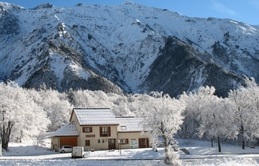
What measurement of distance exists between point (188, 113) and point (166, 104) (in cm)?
5563

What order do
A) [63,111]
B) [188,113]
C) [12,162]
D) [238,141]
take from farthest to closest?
[63,111], [188,113], [238,141], [12,162]

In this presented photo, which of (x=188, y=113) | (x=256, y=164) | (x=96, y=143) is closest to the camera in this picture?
(x=256, y=164)

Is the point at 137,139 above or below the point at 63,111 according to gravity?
below

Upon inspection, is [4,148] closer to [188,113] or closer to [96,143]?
[96,143]

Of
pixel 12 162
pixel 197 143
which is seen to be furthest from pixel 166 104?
pixel 197 143

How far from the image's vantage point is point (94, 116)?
89688 mm

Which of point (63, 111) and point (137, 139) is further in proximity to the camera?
point (63, 111)

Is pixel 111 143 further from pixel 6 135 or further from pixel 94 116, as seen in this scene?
pixel 6 135

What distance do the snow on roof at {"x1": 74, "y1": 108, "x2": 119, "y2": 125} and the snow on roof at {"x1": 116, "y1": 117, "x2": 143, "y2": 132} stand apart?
10.3 ft

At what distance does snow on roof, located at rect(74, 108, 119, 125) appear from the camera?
87762 mm

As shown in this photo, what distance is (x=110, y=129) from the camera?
89.4 meters

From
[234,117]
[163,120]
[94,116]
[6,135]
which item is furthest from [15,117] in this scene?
[234,117]

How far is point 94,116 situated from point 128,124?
27.7ft

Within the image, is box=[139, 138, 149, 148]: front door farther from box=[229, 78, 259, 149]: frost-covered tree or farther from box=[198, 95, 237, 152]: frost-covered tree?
box=[229, 78, 259, 149]: frost-covered tree
